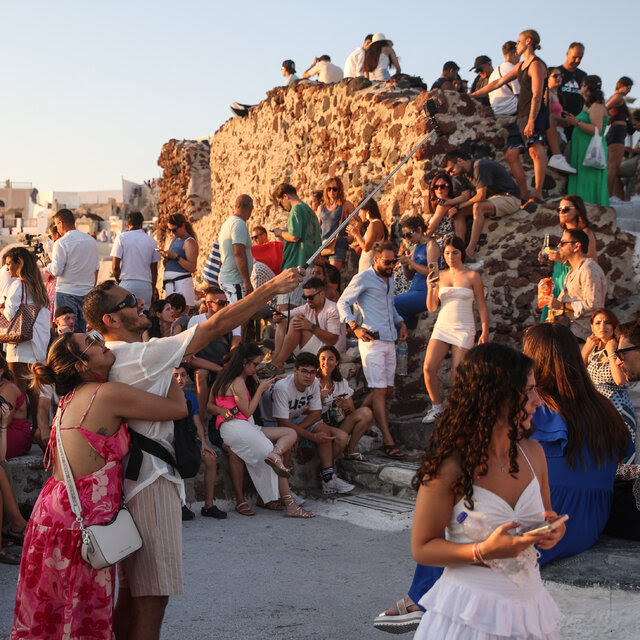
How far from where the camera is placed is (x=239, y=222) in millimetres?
8117

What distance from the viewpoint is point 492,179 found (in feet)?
27.8

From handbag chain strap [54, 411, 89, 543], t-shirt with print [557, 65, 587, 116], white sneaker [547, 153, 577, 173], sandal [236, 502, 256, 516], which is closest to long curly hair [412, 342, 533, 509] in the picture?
handbag chain strap [54, 411, 89, 543]

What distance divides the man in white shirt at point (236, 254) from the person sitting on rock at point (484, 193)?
2.23 metres

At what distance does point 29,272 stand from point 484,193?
454 cm

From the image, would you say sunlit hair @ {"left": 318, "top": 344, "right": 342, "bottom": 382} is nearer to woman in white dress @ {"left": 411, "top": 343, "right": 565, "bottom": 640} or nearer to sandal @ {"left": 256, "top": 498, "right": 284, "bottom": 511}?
sandal @ {"left": 256, "top": 498, "right": 284, "bottom": 511}

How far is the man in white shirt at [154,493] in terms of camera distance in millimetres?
3090

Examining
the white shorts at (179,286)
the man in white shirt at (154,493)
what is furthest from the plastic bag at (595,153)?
the man in white shirt at (154,493)

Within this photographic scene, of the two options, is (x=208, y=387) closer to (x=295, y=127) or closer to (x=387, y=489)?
(x=387, y=489)

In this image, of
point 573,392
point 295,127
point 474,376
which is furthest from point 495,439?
point 295,127

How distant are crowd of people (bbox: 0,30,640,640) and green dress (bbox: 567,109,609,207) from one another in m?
0.02

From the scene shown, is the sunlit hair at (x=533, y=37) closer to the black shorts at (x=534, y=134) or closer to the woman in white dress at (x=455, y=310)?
the black shorts at (x=534, y=134)

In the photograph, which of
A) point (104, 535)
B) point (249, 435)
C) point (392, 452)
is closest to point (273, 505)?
point (249, 435)

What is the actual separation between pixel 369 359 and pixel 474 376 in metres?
5.11

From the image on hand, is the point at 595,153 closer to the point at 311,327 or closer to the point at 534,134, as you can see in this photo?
the point at 534,134
